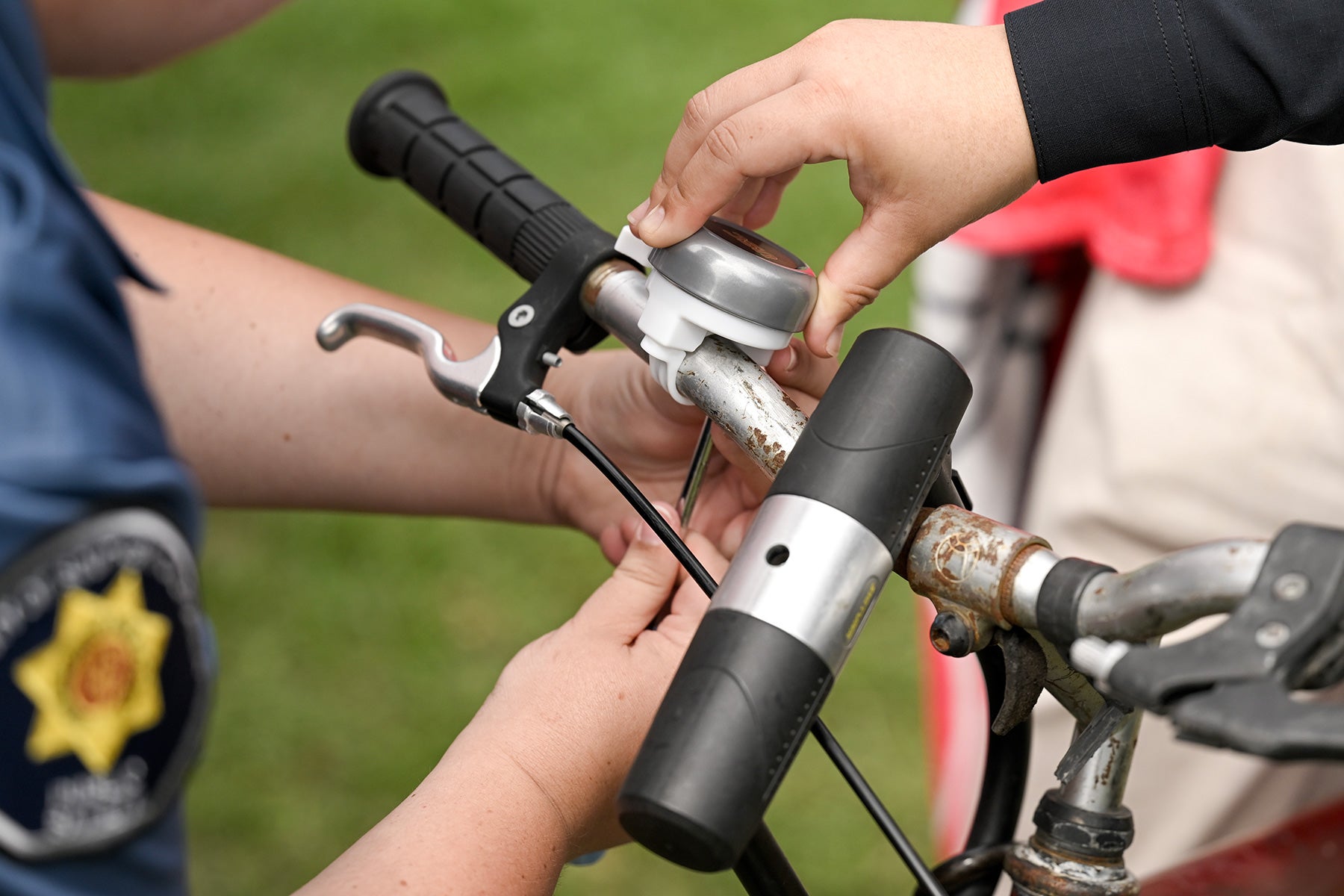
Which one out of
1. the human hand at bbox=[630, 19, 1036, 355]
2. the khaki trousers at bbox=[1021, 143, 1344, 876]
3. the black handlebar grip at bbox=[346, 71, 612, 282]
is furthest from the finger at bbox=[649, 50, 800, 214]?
the khaki trousers at bbox=[1021, 143, 1344, 876]

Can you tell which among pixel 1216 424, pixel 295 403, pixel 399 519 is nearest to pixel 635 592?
pixel 295 403

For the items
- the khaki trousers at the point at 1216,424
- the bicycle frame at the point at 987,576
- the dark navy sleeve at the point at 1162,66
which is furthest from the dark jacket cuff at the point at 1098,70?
the khaki trousers at the point at 1216,424

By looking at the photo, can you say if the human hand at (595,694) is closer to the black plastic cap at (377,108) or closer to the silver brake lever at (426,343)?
the silver brake lever at (426,343)

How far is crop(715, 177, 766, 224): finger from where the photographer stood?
0.75m

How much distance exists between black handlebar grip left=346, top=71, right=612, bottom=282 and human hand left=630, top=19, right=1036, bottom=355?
13 centimetres

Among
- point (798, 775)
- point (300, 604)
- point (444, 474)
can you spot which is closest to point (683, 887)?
point (798, 775)

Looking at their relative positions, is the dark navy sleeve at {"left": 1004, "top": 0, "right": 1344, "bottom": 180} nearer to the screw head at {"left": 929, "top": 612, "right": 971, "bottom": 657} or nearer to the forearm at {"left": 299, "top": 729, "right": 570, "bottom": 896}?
the screw head at {"left": 929, "top": 612, "right": 971, "bottom": 657}

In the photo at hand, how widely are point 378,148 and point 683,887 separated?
122 cm

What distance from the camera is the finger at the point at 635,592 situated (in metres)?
0.74

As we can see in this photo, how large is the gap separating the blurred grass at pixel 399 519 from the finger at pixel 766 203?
1.09 ft

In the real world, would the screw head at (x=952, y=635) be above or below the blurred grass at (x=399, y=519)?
above

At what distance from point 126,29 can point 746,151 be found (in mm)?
A: 434

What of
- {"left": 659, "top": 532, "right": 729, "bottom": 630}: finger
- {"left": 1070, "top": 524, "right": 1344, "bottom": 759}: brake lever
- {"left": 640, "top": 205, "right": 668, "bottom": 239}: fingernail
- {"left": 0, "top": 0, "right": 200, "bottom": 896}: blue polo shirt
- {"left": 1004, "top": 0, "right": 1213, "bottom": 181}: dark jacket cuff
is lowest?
{"left": 659, "top": 532, "right": 729, "bottom": 630}: finger

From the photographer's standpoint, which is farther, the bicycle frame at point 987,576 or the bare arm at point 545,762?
the bare arm at point 545,762
